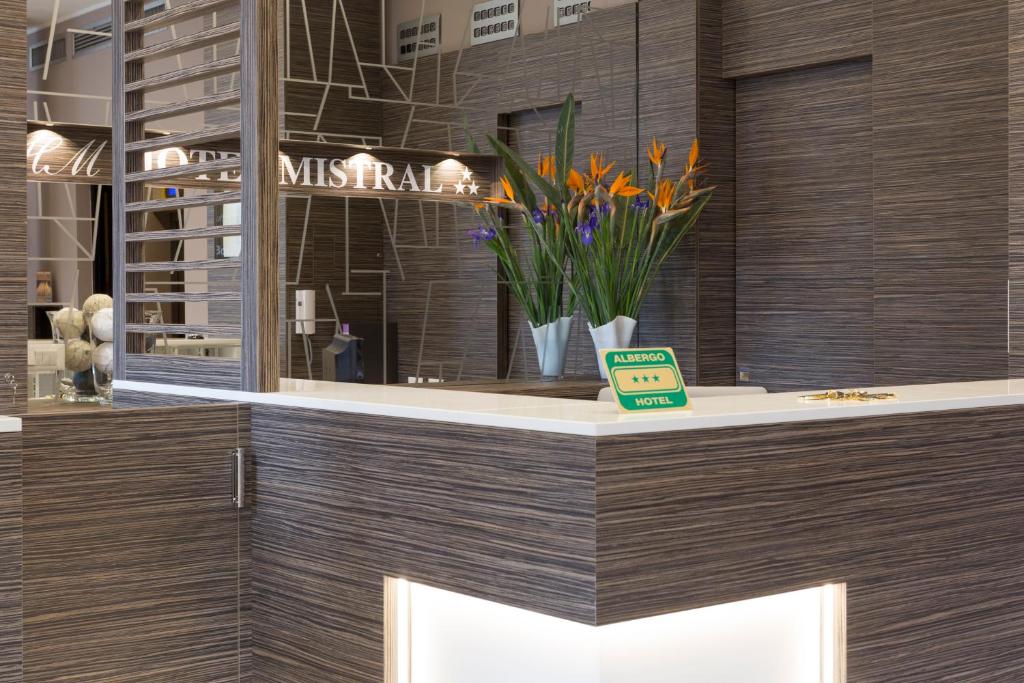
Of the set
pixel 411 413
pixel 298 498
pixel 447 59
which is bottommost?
pixel 298 498

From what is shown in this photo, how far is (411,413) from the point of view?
2383 mm

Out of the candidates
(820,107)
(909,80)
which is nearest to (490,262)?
(820,107)

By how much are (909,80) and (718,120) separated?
1079 millimetres

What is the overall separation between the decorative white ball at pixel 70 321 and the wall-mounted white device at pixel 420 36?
13.0 ft

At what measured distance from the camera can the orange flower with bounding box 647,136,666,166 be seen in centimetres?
555

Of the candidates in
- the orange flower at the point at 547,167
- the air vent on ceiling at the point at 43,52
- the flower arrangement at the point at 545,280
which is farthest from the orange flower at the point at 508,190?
the air vent on ceiling at the point at 43,52

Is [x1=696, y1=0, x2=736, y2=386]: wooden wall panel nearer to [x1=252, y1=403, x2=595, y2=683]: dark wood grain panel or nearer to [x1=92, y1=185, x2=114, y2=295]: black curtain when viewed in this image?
[x1=252, y1=403, x2=595, y2=683]: dark wood grain panel

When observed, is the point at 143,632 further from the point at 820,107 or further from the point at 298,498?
the point at 820,107

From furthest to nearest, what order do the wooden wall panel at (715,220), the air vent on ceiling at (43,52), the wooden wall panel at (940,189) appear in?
the air vent on ceiling at (43,52) < the wooden wall panel at (715,220) < the wooden wall panel at (940,189)

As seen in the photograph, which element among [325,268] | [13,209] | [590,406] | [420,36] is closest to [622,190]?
[325,268]

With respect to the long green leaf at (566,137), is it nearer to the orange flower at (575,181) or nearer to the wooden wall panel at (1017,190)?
the orange flower at (575,181)

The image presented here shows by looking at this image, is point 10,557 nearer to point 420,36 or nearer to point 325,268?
point 325,268

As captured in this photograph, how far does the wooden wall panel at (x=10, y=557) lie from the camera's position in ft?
6.55

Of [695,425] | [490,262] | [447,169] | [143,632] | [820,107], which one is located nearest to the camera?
[695,425]
